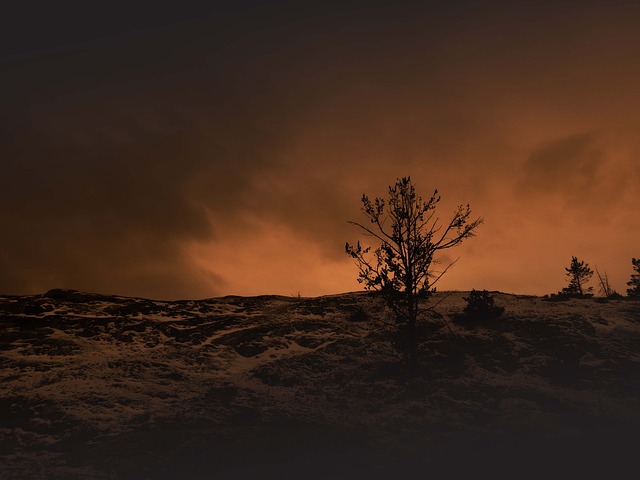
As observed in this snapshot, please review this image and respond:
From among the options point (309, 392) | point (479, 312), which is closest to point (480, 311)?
point (479, 312)

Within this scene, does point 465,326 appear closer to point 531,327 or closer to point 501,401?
point 531,327

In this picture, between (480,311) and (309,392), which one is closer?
(309,392)

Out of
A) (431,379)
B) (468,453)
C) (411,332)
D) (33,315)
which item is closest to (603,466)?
(468,453)

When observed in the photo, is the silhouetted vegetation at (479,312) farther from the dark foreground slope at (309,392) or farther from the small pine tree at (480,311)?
the dark foreground slope at (309,392)

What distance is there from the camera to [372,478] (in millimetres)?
21828

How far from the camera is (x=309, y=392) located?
33.6m

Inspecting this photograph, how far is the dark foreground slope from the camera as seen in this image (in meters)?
24.0

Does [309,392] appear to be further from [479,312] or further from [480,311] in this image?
[480,311]

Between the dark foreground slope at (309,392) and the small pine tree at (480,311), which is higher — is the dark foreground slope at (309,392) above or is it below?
below

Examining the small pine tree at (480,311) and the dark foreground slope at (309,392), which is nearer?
the dark foreground slope at (309,392)

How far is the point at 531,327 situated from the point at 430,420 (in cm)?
1858

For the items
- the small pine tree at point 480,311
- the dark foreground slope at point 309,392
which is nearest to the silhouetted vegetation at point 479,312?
the small pine tree at point 480,311

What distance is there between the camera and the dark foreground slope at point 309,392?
24.0 metres

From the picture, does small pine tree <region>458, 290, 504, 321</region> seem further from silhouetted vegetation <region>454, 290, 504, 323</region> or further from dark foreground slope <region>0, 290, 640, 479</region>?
dark foreground slope <region>0, 290, 640, 479</region>
